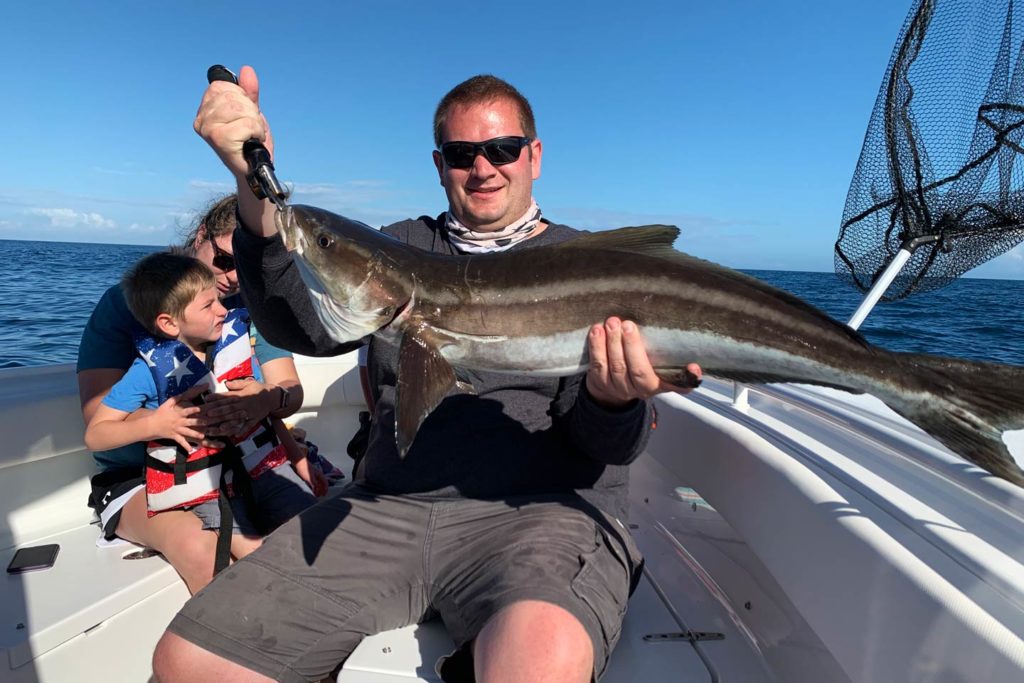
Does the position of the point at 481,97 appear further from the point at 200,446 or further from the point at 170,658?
the point at 170,658

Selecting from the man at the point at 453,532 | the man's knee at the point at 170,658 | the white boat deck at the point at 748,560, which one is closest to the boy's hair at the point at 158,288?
the man at the point at 453,532

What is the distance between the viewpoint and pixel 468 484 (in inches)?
117

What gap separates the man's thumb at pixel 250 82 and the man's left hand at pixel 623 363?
178 centimetres

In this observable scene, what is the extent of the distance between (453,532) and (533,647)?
0.80 metres

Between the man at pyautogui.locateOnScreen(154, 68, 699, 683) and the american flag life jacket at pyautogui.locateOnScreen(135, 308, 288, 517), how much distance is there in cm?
114

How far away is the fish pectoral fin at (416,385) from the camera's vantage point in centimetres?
232

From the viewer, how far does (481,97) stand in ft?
11.9

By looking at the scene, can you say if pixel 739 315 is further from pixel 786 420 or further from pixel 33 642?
pixel 33 642

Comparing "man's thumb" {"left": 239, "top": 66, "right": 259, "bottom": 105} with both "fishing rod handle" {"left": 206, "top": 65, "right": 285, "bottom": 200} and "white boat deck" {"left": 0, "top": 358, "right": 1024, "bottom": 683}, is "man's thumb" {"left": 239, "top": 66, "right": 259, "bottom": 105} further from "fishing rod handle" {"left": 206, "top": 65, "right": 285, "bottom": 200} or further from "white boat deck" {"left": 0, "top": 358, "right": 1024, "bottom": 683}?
"white boat deck" {"left": 0, "top": 358, "right": 1024, "bottom": 683}

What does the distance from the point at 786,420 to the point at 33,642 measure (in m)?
4.09

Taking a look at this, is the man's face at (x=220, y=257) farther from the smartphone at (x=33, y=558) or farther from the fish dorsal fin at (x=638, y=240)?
the fish dorsal fin at (x=638, y=240)

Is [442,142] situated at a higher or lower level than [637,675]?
higher

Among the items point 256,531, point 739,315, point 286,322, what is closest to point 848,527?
point 739,315

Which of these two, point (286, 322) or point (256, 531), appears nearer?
point (286, 322)
